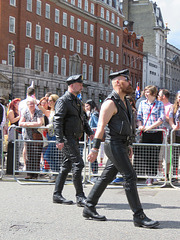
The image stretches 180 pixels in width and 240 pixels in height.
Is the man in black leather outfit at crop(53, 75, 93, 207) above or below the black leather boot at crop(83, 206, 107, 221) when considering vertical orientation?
above

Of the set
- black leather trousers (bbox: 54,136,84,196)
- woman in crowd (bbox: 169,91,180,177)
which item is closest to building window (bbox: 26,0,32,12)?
woman in crowd (bbox: 169,91,180,177)

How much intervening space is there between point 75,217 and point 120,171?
40.4 inches

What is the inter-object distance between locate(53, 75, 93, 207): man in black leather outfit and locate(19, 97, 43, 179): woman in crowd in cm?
277

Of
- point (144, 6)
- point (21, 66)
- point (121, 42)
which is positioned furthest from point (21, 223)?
point (144, 6)

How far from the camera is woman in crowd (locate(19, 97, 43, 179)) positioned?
1015cm

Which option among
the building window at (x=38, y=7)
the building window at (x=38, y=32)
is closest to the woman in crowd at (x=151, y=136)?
the building window at (x=38, y=32)

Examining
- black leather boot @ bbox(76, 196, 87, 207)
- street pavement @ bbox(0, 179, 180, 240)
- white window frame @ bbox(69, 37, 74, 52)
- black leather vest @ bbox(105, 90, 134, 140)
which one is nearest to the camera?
street pavement @ bbox(0, 179, 180, 240)

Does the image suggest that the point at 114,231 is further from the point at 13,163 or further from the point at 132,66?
the point at 132,66

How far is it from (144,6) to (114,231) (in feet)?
288

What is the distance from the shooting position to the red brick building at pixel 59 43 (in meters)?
47.5

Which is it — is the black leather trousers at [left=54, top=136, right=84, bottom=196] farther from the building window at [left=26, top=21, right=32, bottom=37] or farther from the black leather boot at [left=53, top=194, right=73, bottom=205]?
the building window at [left=26, top=21, right=32, bottom=37]

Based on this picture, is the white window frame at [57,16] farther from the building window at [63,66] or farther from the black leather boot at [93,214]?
the black leather boot at [93,214]

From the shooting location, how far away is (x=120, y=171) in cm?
585

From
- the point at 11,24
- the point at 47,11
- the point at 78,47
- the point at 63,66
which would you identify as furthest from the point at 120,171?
the point at 78,47
